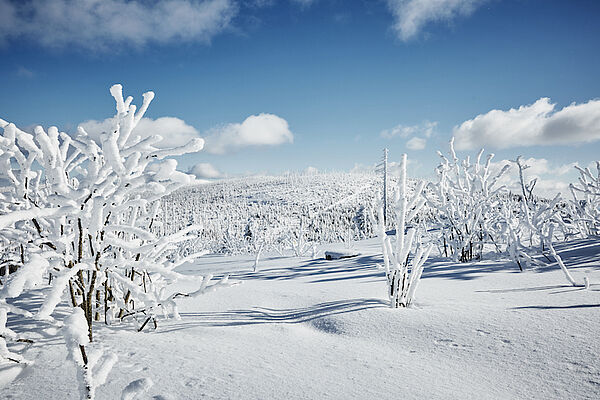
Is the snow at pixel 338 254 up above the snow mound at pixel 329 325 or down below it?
above

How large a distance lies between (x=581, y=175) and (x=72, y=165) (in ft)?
30.6

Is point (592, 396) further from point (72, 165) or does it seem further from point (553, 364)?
point (72, 165)

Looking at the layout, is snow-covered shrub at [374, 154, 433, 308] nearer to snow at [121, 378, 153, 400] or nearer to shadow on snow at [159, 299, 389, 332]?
shadow on snow at [159, 299, 389, 332]

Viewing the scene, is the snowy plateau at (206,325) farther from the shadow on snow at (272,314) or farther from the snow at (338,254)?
the snow at (338,254)

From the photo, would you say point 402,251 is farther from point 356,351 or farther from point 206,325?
point 206,325

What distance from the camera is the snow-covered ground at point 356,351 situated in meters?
1.48

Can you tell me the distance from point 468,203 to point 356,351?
222 inches

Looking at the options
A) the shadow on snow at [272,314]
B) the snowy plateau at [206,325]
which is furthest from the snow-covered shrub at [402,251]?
the shadow on snow at [272,314]

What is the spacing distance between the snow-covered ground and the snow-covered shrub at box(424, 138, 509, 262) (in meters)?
3.25

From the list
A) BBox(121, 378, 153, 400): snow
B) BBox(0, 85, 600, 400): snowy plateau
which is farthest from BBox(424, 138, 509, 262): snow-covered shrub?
BBox(121, 378, 153, 400): snow

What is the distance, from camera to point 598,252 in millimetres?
4562

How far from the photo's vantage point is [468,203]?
21.6 ft

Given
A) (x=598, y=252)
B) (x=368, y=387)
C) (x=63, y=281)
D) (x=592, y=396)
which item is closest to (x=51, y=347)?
(x=63, y=281)

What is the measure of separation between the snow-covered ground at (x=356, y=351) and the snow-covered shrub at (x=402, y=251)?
23 cm
